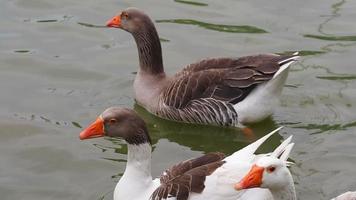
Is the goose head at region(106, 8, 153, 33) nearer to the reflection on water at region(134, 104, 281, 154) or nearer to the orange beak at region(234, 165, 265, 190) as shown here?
the reflection on water at region(134, 104, 281, 154)

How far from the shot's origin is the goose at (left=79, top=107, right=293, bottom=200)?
704cm

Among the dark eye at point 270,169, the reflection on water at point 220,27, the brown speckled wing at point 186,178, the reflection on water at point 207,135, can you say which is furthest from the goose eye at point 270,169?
the reflection on water at point 220,27

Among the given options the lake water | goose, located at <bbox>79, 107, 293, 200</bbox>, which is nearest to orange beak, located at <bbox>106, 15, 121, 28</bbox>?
the lake water

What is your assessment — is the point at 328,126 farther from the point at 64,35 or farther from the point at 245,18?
the point at 64,35

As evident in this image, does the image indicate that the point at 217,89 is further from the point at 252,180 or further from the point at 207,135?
the point at 252,180

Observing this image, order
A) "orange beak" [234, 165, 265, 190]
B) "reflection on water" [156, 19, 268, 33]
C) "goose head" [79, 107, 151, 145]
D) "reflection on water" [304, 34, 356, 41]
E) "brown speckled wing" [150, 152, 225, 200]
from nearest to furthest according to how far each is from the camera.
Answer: "orange beak" [234, 165, 265, 190] < "brown speckled wing" [150, 152, 225, 200] < "goose head" [79, 107, 151, 145] < "reflection on water" [304, 34, 356, 41] < "reflection on water" [156, 19, 268, 33]

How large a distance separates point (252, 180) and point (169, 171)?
112cm

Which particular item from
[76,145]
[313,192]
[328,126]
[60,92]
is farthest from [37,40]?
[313,192]

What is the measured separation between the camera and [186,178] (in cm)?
711

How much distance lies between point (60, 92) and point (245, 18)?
319 centimetres

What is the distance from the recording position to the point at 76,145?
9062mm

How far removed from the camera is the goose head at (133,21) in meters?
9.86

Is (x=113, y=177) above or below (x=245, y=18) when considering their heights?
below

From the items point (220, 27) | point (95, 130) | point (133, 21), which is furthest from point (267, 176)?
point (220, 27)
